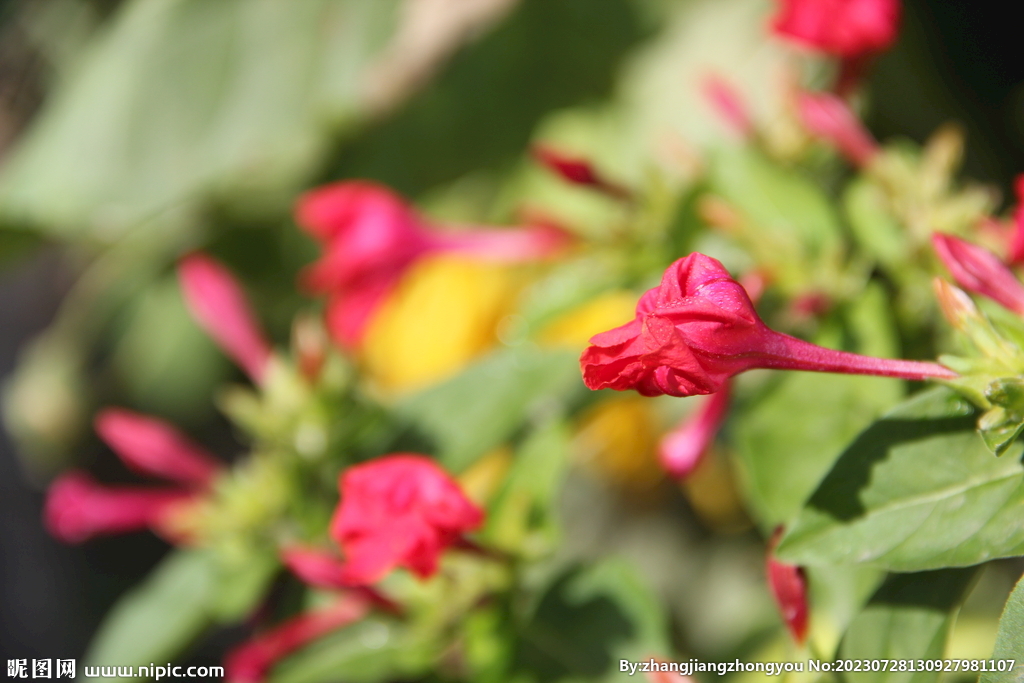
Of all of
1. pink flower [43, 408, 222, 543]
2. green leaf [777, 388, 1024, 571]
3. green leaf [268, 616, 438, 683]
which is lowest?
green leaf [268, 616, 438, 683]

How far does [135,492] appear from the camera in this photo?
0.85m

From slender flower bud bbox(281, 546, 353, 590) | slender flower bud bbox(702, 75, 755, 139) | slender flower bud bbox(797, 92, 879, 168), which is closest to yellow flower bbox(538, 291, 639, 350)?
slender flower bud bbox(702, 75, 755, 139)

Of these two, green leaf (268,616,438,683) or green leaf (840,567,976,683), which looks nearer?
green leaf (840,567,976,683)

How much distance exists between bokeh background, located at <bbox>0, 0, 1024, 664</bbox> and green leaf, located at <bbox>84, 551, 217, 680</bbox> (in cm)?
53

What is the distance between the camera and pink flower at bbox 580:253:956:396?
377 mm

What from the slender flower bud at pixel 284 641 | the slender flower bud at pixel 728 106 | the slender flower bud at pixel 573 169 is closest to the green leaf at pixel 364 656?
the slender flower bud at pixel 284 641

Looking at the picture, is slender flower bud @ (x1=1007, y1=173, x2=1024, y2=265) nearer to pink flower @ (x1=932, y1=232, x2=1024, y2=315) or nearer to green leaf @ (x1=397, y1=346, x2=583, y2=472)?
pink flower @ (x1=932, y1=232, x2=1024, y2=315)

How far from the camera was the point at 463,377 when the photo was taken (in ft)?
2.24

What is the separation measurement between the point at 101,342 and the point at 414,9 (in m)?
0.98

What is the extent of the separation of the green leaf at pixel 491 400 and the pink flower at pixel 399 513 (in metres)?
0.13

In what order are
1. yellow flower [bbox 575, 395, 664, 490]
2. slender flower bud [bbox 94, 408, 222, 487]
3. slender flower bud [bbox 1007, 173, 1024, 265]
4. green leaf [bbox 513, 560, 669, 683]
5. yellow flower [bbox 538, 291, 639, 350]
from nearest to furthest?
slender flower bud [bbox 1007, 173, 1024, 265] → green leaf [bbox 513, 560, 669, 683] → slender flower bud [bbox 94, 408, 222, 487] → yellow flower [bbox 538, 291, 639, 350] → yellow flower [bbox 575, 395, 664, 490]

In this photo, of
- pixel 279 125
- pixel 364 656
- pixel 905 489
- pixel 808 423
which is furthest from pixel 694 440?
pixel 279 125

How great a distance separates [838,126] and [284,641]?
589 mm

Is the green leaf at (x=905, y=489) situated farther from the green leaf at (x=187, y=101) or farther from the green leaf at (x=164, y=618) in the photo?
the green leaf at (x=187, y=101)
